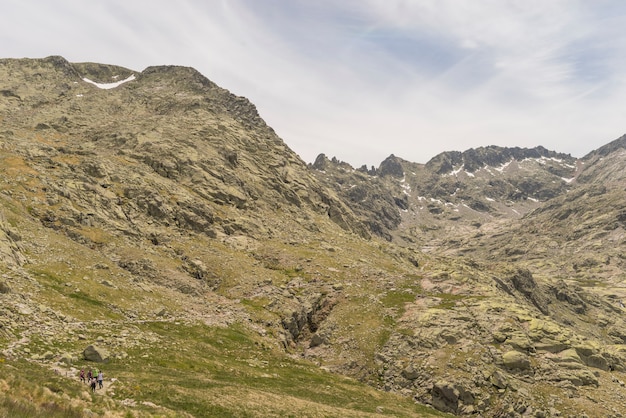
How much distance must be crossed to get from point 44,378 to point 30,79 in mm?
189104

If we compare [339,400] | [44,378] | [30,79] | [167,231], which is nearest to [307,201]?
[167,231]

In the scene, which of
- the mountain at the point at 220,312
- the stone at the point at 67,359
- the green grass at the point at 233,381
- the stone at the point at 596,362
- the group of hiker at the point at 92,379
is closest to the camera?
the group of hiker at the point at 92,379

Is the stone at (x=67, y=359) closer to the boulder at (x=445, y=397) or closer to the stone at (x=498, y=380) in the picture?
the boulder at (x=445, y=397)

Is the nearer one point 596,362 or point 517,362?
point 517,362

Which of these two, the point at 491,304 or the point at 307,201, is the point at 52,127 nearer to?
the point at 307,201

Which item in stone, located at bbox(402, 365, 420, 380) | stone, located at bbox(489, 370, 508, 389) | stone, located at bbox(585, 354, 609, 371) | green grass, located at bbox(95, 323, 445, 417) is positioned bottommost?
green grass, located at bbox(95, 323, 445, 417)

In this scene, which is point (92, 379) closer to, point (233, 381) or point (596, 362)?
point (233, 381)

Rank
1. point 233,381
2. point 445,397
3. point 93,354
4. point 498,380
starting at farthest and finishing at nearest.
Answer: point 498,380 → point 445,397 → point 233,381 → point 93,354

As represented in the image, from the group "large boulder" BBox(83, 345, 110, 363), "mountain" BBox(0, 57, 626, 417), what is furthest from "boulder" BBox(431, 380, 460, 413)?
"large boulder" BBox(83, 345, 110, 363)

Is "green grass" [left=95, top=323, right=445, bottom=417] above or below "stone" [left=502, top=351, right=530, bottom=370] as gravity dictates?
below

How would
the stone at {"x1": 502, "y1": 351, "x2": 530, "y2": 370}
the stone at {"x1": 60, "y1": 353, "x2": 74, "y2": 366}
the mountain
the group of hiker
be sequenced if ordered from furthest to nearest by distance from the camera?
the stone at {"x1": 502, "y1": 351, "x2": 530, "y2": 370}, the mountain, the stone at {"x1": 60, "y1": 353, "x2": 74, "y2": 366}, the group of hiker

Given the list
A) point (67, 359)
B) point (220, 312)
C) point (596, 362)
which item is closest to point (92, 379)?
point (67, 359)

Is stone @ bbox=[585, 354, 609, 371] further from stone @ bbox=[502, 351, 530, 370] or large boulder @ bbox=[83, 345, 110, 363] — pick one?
large boulder @ bbox=[83, 345, 110, 363]

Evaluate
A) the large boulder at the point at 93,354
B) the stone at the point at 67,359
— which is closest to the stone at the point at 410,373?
the large boulder at the point at 93,354
